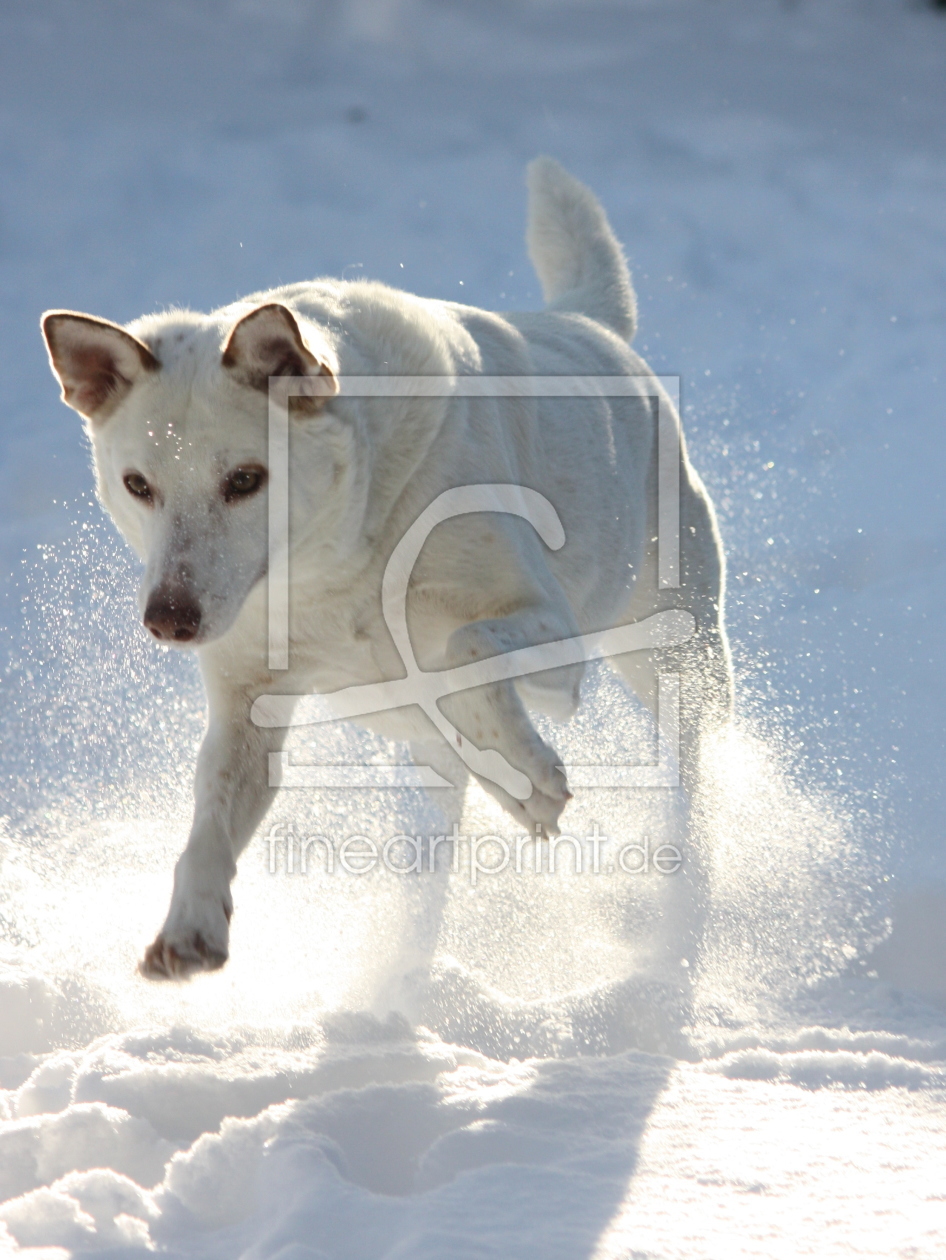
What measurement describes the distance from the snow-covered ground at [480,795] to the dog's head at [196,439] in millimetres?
1021

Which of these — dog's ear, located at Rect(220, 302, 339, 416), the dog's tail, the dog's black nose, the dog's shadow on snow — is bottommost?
the dog's shadow on snow

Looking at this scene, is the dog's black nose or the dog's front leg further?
the dog's front leg

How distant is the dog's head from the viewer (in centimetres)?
224

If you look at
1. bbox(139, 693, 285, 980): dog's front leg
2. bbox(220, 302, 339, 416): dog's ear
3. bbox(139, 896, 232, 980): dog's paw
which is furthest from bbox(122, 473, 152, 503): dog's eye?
bbox(139, 896, 232, 980): dog's paw

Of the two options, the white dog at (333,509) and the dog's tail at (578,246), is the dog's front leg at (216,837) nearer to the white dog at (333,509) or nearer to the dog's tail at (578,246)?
the white dog at (333,509)

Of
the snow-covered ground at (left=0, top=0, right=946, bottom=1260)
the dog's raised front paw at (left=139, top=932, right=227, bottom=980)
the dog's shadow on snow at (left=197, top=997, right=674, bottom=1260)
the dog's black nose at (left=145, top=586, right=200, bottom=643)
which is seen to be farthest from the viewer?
the dog's raised front paw at (left=139, top=932, right=227, bottom=980)

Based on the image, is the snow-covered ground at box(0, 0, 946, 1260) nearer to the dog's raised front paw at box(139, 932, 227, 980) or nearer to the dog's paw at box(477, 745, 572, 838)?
the dog's raised front paw at box(139, 932, 227, 980)

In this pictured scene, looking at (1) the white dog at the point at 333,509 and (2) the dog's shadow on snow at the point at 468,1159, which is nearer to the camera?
(2) the dog's shadow on snow at the point at 468,1159

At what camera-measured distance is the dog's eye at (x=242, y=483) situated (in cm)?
230

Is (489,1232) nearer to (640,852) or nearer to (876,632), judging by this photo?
(640,852)

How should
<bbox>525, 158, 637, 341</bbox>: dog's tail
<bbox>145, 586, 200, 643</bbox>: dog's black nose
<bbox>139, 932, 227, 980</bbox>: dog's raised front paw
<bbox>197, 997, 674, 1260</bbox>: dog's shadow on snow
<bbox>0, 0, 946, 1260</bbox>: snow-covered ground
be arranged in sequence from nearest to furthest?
<bbox>197, 997, 674, 1260</bbox>: dog's shadow on snow < <bbox>0, 0, 946, 1260</bbox>: snow-covered ground < <bbox>145, 586, 200, 643</bbox>: dog's black nose < <bbox>139, 932, 227, 980</bbox>: dog's raised front paw < <bbox>525, 158, 637, 341</bbox>: dog's tail

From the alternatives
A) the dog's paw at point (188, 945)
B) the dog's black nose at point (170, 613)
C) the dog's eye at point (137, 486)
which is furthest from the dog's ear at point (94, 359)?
the dog's paw at point (188, 945)

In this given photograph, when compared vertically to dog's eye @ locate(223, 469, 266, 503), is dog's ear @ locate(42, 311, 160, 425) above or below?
above

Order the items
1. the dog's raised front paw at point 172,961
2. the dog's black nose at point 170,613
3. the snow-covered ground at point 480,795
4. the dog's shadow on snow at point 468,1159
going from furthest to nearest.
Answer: the dog's raised front paw at point 172,961
the dog's black nose at point 170,613
the snow-covered ground at point 480,795
the dog's shadow on snow at point 468,1159
